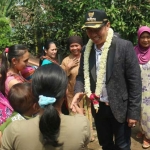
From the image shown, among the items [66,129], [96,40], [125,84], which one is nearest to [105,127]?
[125,84]

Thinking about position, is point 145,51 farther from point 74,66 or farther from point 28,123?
point 28,123

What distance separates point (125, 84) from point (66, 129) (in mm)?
1111

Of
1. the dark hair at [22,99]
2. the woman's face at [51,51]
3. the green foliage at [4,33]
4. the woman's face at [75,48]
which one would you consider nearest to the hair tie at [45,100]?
the dark hair at [22,99]

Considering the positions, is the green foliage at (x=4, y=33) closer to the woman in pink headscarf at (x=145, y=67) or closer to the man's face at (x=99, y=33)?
the woman in pink headscarf at (x=145, y=67)

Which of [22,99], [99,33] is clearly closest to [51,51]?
[99,33]

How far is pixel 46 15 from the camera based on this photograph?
593 centimetres

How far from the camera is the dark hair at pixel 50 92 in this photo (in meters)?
1.42

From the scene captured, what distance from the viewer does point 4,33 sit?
25.8 ft

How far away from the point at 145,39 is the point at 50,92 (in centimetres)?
232

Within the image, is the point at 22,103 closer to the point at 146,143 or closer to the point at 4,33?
the point at 146,143

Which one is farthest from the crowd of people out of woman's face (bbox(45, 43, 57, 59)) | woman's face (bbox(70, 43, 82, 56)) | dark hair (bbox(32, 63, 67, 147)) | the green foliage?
the green foliage

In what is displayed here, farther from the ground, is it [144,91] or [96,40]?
[96,40]

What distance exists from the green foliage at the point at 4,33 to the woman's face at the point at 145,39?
4477 millimetres

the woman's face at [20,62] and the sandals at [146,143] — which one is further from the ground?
the woman's face at [20,62]
